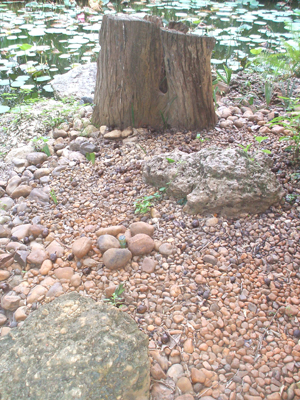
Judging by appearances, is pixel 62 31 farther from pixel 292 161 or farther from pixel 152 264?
pixel 152 264

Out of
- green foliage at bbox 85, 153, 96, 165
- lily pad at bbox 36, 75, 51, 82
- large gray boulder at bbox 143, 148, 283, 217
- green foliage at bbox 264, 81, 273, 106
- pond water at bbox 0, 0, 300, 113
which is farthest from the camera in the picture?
pond water at bbox 0, 0, 300, 113

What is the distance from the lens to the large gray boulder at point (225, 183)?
2.08 m

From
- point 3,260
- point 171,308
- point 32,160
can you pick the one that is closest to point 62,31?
point 32,160

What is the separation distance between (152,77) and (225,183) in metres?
1.21

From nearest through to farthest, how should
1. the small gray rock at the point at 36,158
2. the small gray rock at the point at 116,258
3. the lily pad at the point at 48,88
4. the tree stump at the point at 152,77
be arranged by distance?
1. the small gray rock at the point at 116,258
2. the tree stump at the point at 152,77
3. the small gray rock at the point at 36,158
4. the lily pad at the point at 48,88

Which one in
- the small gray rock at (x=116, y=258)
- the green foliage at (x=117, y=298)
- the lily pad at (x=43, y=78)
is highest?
the lily pad at (x=43, y=78)

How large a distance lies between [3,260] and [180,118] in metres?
1.69

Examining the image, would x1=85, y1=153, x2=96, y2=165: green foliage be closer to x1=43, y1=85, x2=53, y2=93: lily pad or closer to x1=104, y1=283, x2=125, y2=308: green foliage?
x1=104, y1=283, x2=125, y2=308: green foliage

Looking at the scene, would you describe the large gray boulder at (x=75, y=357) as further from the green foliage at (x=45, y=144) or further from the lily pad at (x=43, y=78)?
the lily pad at (x=43, y=78)

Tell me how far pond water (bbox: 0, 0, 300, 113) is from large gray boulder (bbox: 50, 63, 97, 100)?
228mm

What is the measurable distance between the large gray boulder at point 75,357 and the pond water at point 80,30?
3.10m

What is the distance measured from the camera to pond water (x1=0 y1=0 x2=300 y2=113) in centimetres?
475

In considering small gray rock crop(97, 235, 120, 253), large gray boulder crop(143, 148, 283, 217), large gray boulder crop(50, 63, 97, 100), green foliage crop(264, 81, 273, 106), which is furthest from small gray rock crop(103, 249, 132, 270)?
large gray boulder crop(50, 63, 97, 100)

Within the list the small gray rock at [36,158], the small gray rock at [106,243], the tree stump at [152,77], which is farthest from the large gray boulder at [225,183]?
the small gray rock at [36,158]
